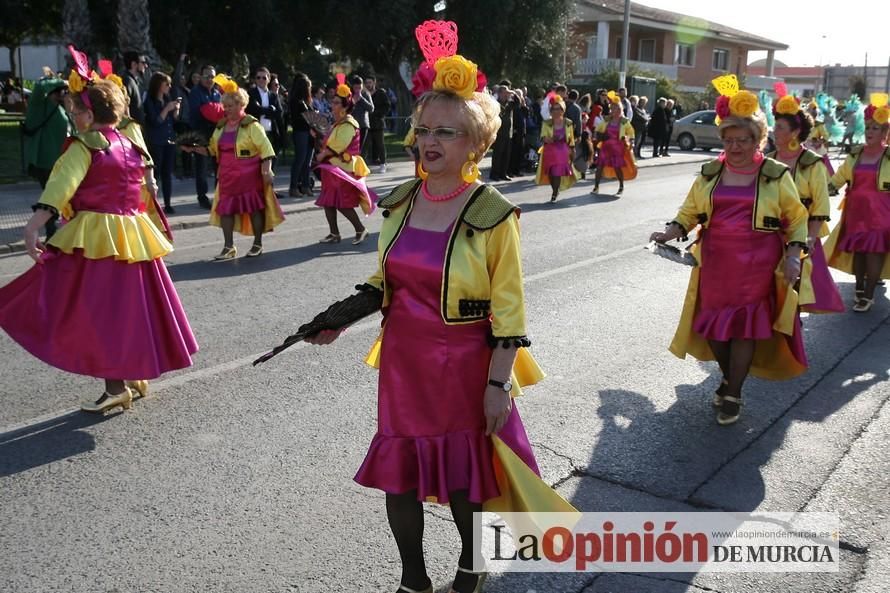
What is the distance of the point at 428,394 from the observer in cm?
300

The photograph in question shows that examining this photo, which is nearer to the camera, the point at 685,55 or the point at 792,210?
the point at 792,210

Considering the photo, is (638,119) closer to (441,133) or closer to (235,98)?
(235,98)

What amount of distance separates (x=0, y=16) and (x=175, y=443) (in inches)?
981

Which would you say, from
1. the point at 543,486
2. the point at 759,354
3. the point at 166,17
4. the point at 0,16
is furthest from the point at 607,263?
the point at 0,16

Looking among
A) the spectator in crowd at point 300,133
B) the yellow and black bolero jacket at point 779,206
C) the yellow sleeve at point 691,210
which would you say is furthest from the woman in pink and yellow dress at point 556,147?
the yellow and black bolero jacket at point 779,206

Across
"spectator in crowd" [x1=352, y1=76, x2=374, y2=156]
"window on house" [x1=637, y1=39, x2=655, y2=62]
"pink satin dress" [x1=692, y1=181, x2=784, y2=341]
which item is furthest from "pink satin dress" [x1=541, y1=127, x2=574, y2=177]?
"window on house" [x1=637, y1=39, x2=655, y2=62]

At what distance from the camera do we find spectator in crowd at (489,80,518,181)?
18219mm

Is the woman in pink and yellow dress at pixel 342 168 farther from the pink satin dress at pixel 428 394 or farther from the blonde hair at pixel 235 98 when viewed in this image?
the pink satin dress at pixel 428 394

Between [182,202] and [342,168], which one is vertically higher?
[342,168]

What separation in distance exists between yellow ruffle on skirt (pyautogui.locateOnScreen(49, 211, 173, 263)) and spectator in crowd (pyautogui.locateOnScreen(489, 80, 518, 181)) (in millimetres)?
13268

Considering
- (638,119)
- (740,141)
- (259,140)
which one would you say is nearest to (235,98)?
(259,140)

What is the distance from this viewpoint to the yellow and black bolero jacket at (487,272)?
2.93 meters

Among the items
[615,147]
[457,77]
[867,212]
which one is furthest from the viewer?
[615,147]

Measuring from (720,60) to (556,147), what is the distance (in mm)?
48016
